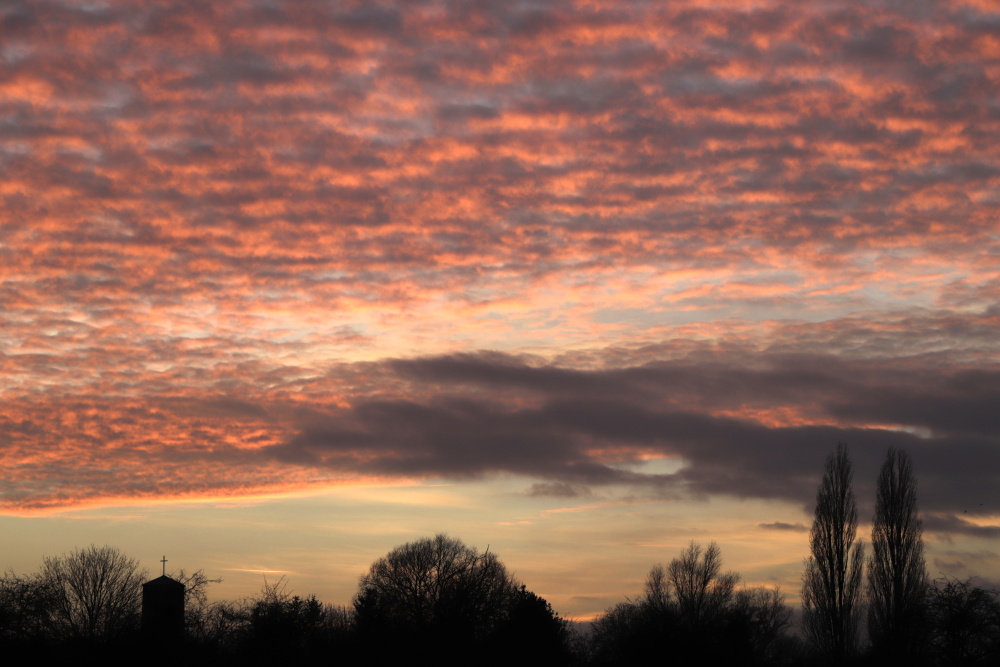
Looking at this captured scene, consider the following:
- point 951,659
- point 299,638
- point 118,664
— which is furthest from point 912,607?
point 118,664

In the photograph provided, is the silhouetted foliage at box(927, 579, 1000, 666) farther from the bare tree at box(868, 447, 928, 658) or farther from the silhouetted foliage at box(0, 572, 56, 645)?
the silhouetted foliage at box(0, 572, 56, 645)

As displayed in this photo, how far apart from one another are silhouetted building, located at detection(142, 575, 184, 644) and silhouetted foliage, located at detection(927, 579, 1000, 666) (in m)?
43.5

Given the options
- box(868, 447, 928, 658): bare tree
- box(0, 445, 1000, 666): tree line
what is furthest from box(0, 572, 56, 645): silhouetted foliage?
box(868, 447, 928, 658): bare tree

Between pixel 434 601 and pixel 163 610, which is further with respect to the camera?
pixel 434 601

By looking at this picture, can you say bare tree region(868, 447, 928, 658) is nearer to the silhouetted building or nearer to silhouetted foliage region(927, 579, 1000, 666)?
silhouetted foliage region(927, 579, 1000, 666)

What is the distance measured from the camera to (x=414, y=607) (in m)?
96.1

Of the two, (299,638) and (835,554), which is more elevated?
(835,554)

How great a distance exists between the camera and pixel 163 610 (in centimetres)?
6675

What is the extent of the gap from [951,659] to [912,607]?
3790 millimetres

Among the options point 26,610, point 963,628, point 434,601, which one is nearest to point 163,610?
point 26,610

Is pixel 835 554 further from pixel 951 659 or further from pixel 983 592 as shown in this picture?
pixel 983 592

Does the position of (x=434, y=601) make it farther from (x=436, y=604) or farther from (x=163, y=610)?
(x=163, y=610)

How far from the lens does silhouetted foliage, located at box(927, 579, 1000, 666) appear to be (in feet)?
190

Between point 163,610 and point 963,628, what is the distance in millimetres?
52658
